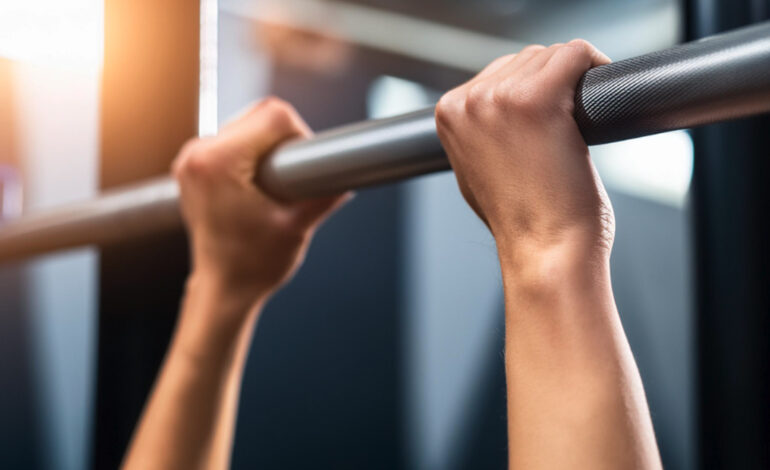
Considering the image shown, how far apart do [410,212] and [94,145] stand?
682 mm

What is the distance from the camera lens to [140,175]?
1.96 feet

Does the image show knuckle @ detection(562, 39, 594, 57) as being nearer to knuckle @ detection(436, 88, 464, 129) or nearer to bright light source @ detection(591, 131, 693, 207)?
knuckle @ detection(436, 88, 464, 129)

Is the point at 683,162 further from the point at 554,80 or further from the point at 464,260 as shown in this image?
the point at 554,80

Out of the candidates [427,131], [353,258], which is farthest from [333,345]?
[427,131]

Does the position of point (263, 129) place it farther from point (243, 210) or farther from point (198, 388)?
point (198, 388)

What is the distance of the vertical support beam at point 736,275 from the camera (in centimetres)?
49

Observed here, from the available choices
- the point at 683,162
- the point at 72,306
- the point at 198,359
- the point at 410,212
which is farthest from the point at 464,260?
the point at 198,359

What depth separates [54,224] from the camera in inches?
20.4

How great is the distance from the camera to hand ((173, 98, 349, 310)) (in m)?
0.44

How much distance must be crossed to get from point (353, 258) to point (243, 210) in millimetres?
769

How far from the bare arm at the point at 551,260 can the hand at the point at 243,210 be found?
18cm

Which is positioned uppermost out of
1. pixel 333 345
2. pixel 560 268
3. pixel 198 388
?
pixel 560 268

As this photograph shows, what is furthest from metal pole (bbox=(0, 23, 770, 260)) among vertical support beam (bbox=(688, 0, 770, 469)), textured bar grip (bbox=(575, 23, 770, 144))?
vertical support beam (bbox=(688, 0, 770, 469))

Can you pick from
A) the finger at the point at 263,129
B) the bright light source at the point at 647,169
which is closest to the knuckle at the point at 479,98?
the finger at the point at 263,129
